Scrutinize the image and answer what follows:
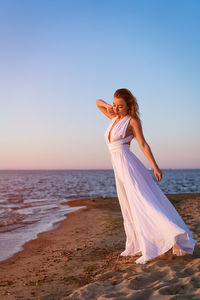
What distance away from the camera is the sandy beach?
299 cm

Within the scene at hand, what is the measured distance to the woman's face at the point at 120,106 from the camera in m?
4.15

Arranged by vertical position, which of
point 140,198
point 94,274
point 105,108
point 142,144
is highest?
point 105,108

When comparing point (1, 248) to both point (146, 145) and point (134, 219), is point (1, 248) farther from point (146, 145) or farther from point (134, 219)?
point (146, 145)

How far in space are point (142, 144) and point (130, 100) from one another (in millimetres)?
735

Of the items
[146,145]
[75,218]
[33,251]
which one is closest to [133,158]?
[146,145]

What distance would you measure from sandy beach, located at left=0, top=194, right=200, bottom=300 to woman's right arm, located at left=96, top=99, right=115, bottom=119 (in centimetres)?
240

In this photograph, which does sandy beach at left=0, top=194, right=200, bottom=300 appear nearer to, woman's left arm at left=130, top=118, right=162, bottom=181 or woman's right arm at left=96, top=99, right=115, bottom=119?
woman's left arm at left=130, top=118, right=162, bottom=181

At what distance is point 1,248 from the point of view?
652cm

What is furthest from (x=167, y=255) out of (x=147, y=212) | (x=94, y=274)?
(x=94, y=274)

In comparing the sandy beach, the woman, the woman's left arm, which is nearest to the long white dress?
the woman

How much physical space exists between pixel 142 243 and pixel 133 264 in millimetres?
424

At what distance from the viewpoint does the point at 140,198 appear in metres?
3.87

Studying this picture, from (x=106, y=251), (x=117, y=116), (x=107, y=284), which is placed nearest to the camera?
(x=107, y=284)

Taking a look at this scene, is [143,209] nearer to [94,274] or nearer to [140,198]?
[140,198]
